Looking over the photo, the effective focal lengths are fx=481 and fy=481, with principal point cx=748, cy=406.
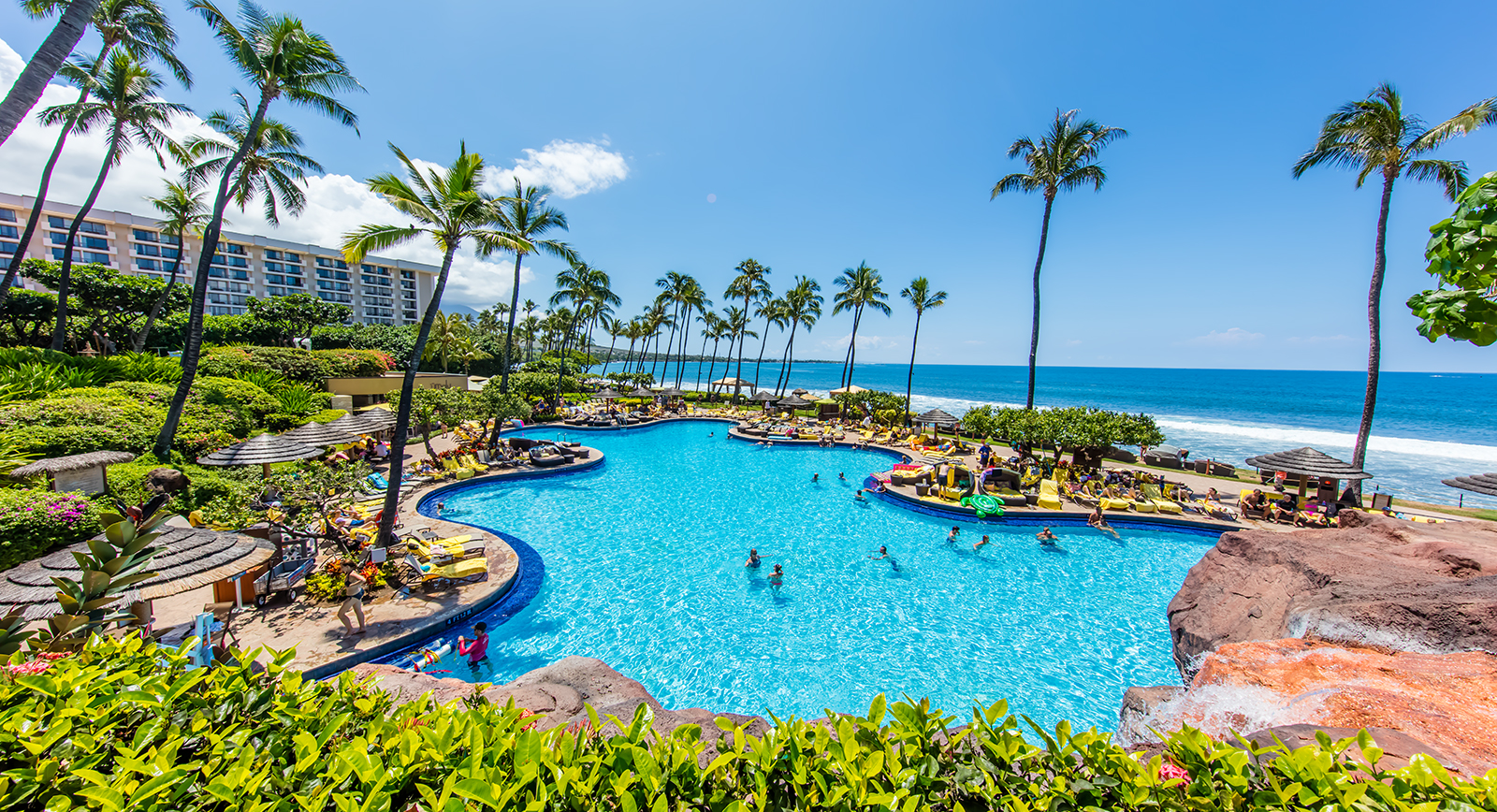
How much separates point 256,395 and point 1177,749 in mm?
28984

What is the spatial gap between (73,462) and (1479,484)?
4311 centimetres

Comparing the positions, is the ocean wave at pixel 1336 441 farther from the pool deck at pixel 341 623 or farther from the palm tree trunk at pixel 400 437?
the palm tree trunk at pixel 400 437

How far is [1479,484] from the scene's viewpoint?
1753 cm

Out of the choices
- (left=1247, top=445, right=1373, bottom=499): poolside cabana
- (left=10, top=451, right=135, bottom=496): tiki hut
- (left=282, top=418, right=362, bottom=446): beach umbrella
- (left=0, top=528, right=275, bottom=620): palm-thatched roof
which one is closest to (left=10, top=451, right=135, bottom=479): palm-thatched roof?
(left=10, top=451, right=135, bottom=496): tiki hut

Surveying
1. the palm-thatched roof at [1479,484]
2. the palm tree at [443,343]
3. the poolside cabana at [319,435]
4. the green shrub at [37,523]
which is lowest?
the green shrub at [37,523]

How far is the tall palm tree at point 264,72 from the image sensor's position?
1284 centimetres

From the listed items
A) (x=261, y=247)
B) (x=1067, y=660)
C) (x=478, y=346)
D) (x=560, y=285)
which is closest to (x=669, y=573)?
(x=1067, y=660)

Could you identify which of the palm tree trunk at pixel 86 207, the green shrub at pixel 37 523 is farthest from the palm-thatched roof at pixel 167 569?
the palm tree trunk at pixel 86 207

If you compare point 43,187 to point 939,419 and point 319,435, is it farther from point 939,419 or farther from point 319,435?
point 939,419

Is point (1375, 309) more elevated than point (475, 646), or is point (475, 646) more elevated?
point (1375, 309)

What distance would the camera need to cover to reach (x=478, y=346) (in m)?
62.7

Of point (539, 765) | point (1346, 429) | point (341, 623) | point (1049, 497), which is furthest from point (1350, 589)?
point (1346, 429)

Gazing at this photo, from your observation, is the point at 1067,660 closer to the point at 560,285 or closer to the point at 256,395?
the point at 256,395

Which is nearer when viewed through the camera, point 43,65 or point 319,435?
point 43,65
